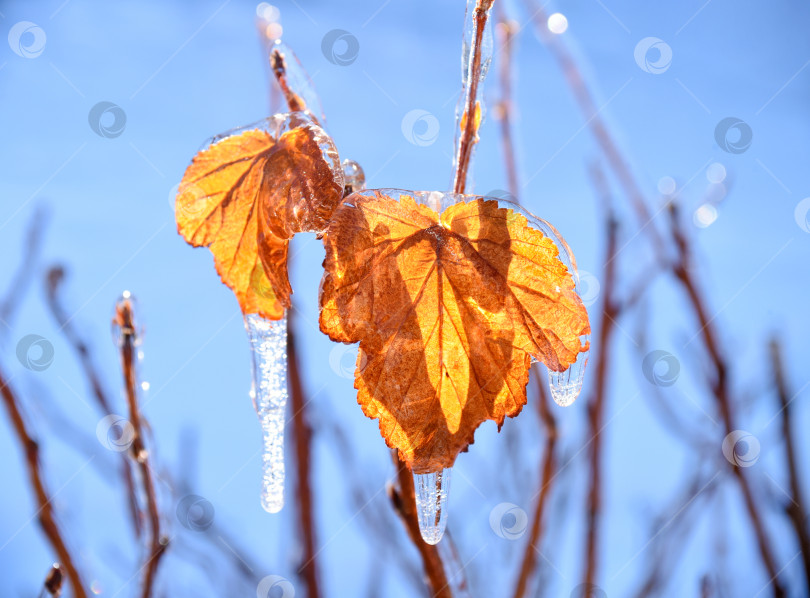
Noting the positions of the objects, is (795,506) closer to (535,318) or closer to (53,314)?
(535,318)

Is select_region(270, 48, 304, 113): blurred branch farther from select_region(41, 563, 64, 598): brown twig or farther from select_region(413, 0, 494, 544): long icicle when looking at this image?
select_region(41, 563, 64, 598): brown twig

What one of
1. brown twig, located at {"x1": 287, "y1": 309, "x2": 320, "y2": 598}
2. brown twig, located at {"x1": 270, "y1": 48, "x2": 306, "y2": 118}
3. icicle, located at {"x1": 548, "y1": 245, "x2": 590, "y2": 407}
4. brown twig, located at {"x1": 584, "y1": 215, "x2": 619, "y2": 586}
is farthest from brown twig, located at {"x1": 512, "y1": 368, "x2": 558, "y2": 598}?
brown twig, located at {"x1": 270, "y1": 48, "x2": 306, "y2": 118}

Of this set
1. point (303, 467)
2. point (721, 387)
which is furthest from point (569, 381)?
point (721, 387)

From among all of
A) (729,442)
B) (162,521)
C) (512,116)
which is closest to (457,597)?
(162,521)

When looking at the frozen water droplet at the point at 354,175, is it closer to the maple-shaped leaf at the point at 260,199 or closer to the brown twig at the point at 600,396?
the maple-shaped leaf at the point at 260,199

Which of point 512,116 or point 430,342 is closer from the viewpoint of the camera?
point 430,342

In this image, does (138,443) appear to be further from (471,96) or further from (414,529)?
(471,96)
